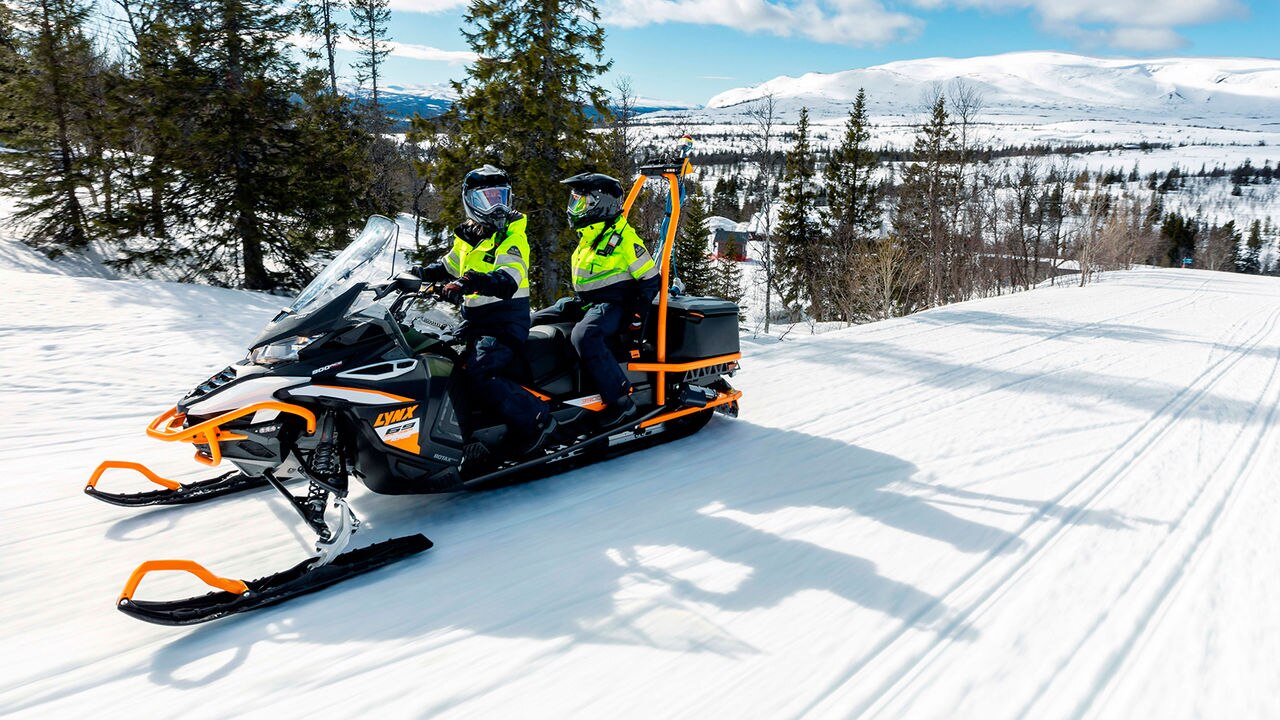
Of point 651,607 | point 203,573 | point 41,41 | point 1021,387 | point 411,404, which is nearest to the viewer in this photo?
point 203,573

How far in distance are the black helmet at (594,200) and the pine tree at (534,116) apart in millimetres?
9389

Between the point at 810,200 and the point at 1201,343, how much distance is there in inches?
1013

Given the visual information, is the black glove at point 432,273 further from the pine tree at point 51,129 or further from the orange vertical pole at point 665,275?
the pine tree at point 51,129

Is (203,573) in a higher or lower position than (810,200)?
lower

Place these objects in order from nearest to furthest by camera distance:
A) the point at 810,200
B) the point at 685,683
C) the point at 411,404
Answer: the point at 685,683 < the point at 411,404 < the point at 810,200

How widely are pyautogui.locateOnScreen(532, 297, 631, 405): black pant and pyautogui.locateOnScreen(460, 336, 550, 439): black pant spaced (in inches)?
20.5

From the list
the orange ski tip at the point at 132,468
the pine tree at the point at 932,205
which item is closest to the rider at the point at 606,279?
the orange ski tip at the point at 132,468

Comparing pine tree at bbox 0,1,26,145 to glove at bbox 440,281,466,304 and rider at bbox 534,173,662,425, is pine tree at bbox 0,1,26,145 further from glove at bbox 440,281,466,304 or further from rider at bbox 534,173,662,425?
glove at bbox 440,281,466,304

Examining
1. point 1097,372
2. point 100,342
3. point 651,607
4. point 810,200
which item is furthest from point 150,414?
point 810,200

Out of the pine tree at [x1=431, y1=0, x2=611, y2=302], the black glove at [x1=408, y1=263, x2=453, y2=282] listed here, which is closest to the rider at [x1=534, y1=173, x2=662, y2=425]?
the black glove at [x1=408, y1=263, x2=453, y2=282]

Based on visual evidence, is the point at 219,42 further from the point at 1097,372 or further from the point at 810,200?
the point at 810,200

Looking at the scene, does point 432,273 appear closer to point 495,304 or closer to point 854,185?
point 495,304

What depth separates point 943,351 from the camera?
26.2ft

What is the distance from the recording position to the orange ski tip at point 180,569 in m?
2.66
